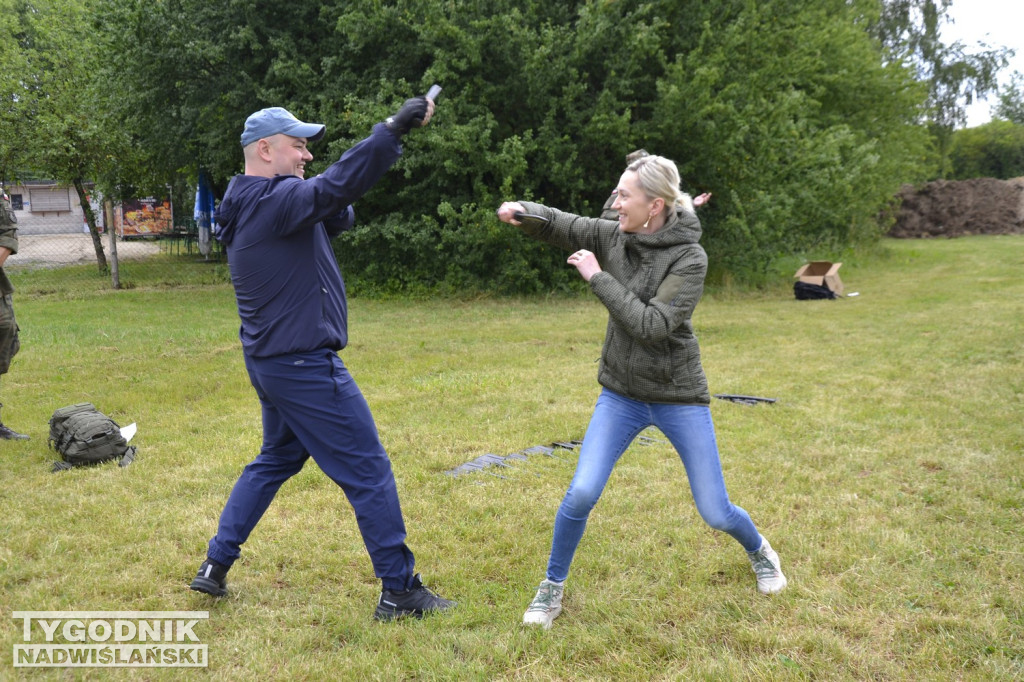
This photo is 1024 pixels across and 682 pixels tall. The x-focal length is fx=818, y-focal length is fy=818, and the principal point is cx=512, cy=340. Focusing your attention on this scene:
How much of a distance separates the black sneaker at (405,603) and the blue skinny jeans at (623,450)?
0.62 meters

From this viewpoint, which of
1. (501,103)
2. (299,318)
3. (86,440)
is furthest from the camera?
(501,103)

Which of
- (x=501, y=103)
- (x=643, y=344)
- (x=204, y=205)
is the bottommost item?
(x=204, y=205)

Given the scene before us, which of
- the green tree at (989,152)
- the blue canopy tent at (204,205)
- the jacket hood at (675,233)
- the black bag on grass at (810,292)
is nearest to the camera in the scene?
the jacket hood at (675,233)

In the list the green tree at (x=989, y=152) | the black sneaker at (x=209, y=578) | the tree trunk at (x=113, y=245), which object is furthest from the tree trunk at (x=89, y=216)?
the green tree at (x=989, y=152)

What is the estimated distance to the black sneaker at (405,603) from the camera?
3.54 m

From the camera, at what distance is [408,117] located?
300 cm

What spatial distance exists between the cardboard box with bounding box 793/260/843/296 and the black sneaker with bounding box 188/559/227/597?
48.8ft

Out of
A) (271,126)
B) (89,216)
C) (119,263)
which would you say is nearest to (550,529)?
(271,126)

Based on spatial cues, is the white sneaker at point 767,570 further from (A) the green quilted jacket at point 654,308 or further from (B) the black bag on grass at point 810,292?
(B) the black bag on grass at point 810,292

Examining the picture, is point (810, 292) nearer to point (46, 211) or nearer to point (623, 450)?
point (623, 450)

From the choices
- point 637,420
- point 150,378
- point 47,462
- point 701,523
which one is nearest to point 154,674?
point 637,420

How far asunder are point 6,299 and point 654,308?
5224mm

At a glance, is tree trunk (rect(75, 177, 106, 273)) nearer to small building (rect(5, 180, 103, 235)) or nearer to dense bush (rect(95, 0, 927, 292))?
dense bush (rect(95, 0, 927, 292))

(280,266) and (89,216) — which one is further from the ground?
(280,266)
